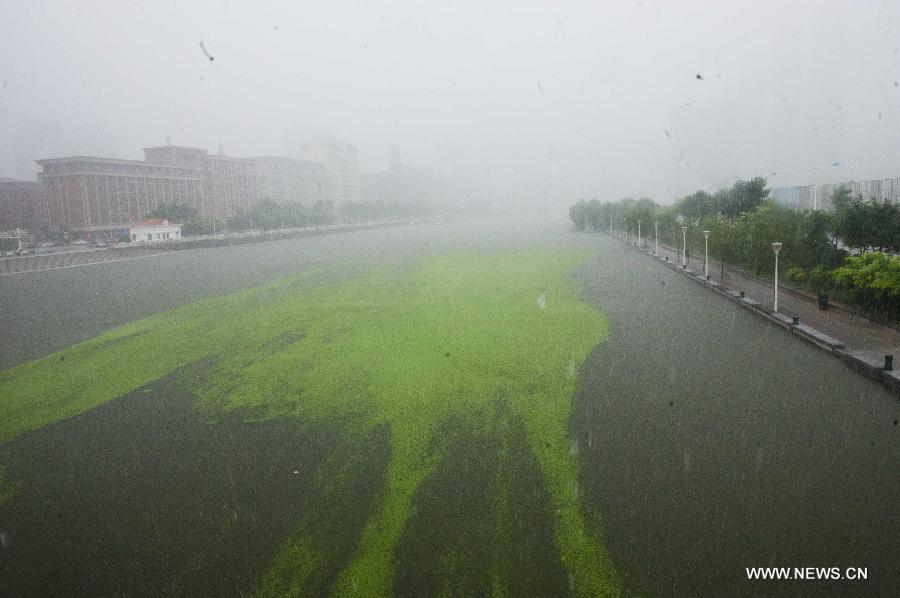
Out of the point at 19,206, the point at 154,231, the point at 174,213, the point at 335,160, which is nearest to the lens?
the point at 154,231

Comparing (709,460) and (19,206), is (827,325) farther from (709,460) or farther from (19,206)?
(19,206)

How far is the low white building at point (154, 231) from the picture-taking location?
4644cm

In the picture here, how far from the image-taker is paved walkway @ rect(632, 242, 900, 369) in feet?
29.5

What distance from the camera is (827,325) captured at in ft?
35.8

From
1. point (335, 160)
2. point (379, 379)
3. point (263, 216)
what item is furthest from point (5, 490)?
point (335, 160)

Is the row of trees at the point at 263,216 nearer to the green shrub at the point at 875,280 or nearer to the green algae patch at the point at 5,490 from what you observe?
the green algae patch at the point at 5,490

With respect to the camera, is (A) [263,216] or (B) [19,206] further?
(B) [19,206]

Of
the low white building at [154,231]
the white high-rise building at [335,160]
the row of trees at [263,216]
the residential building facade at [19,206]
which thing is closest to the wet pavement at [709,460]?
the low white building at [154,231]

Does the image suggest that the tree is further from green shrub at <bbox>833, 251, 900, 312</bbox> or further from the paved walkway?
green shrub at <bbox>833, 251, 900, 312</bbox>

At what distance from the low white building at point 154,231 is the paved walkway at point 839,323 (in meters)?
44.5

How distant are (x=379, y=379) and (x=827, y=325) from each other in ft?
28.6

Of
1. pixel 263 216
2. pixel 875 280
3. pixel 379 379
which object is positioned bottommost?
pixel 379 379

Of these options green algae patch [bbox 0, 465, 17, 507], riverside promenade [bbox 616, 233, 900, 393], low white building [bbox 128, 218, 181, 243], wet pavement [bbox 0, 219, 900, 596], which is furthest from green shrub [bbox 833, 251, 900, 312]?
low white building [bbox 128, 218, 181, 243]

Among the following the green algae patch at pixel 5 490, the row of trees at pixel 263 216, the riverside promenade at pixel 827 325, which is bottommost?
the green algae patch at pixel 5 490
